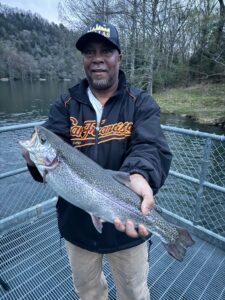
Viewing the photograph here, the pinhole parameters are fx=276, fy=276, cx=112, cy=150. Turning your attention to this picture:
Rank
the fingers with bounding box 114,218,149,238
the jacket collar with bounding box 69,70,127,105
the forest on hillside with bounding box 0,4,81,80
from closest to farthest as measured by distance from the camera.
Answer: the fingers with bounding box 114,218,149,238 → the jacket collar with bounding box 69,70,127,105 → the forest on hillside with bounding box 0,4,81,80

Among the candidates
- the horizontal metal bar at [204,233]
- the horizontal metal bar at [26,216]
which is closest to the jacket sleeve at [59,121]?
the horizontal metal bar at [26,216]

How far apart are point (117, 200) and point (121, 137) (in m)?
0.47

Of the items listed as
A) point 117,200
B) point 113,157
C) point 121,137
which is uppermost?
point 121,137

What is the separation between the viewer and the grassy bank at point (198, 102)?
19.9m

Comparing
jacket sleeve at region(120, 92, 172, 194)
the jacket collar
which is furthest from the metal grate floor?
the jacket collar

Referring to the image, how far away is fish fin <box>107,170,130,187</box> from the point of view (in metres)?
1.79

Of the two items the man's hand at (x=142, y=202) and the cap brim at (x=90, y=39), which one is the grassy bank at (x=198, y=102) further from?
the man's hand at (x=142, y=202)

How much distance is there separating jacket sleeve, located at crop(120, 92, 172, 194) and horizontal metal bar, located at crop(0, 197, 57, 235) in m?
2.78

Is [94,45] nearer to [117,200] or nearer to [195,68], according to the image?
[117,200]

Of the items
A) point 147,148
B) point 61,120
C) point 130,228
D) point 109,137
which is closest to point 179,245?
point 130,228

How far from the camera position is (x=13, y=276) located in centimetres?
336

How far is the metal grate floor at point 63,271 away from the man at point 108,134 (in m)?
1.18

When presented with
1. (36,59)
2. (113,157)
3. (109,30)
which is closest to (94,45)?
(109,30)

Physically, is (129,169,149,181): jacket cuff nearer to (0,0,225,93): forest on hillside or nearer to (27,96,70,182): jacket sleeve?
(27,96,70,182): jacket sleeve
